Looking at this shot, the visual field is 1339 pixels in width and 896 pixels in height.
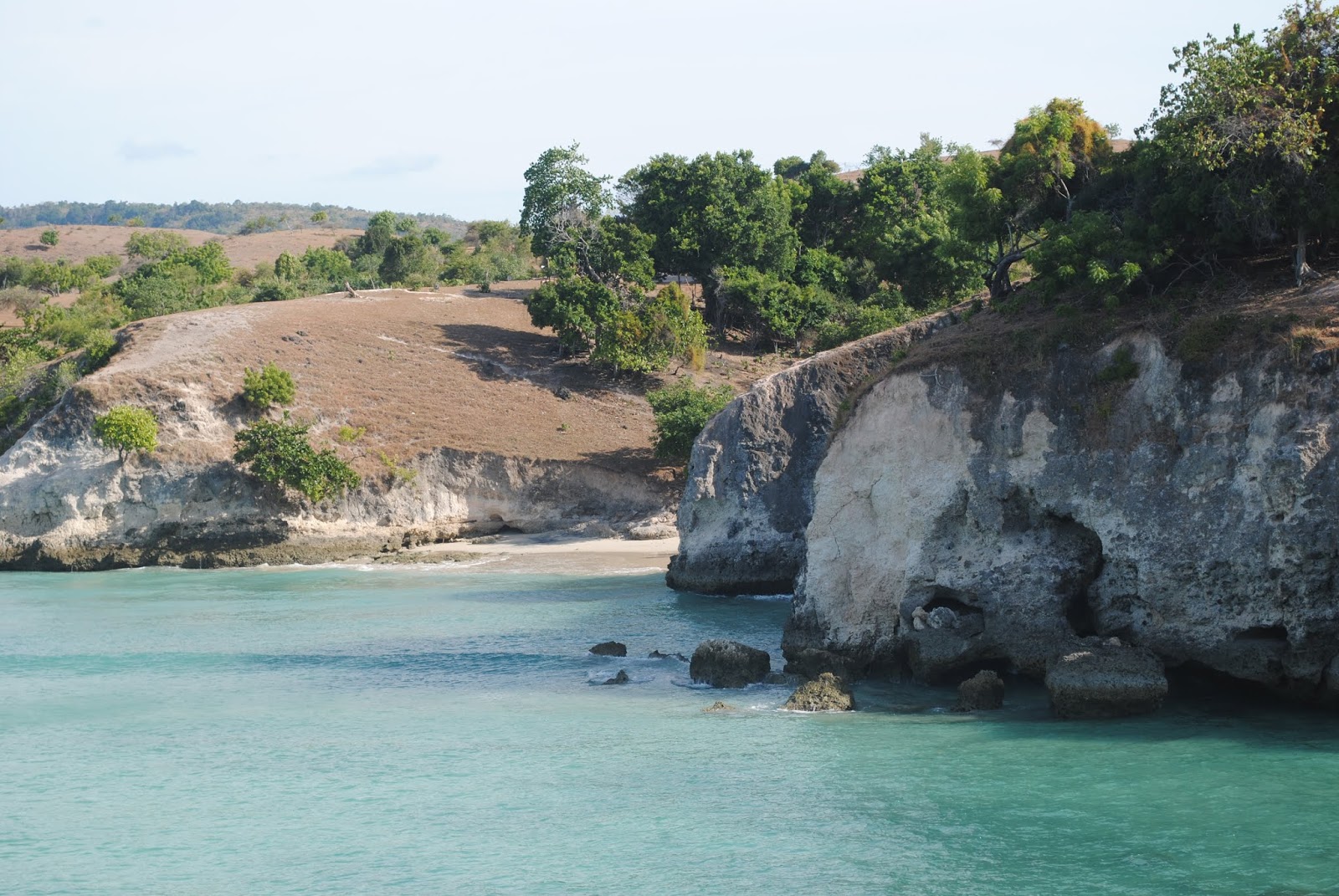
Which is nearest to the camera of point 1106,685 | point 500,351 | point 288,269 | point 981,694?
point 1106,685

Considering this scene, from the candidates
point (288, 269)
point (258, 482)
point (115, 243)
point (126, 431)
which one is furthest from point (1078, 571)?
point (115, 243)

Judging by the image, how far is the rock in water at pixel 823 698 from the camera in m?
22.6

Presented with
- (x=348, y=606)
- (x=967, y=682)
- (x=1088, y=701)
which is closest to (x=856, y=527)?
(x=967, y=682)

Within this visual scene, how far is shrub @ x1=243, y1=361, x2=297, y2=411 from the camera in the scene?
51969mm

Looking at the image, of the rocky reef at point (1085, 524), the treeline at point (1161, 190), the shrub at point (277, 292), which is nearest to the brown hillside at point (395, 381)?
the shrub at point (277, 292)

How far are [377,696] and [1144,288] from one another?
17.3 metres

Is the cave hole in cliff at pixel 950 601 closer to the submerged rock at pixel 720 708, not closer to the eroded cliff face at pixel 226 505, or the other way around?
the submerged rock at pixel 720 708

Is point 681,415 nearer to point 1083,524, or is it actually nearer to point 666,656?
point 666,656

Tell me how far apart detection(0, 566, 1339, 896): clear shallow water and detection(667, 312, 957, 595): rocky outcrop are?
8338 mm

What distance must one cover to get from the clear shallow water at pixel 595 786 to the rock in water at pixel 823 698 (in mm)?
520

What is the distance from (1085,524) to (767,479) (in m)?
15.9

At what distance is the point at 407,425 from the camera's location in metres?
52.9

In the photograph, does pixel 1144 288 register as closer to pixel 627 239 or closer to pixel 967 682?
pixel 967 682

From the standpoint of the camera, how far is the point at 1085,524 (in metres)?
22.5
